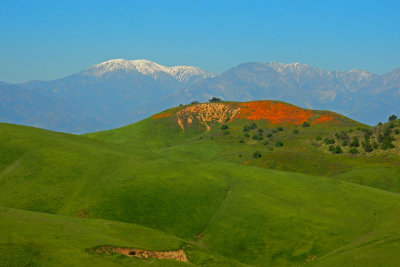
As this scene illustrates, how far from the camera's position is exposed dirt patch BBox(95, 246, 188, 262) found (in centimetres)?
4472

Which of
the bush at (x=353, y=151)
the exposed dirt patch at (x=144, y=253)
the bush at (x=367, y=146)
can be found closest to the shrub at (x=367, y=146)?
the bush at (x=367, y=146)

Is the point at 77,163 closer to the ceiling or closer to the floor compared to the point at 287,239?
closer to the ceiling

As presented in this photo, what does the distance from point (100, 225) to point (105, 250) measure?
1101 centimetres

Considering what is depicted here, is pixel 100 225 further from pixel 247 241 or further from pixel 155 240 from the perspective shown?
pixel 247 241

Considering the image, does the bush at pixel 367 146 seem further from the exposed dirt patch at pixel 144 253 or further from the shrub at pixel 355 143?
the exposed dirt patch at pixel 144 253

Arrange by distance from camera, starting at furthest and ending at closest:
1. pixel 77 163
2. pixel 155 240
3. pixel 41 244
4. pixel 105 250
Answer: pixel 77 163 → pixel 155 240 → pixel 105 250 → pixel 41 244

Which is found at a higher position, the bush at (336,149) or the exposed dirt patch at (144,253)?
the exposed dirt patch at (144,253)

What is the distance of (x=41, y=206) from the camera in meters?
72.5

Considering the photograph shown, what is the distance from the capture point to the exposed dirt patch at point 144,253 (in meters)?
44.7

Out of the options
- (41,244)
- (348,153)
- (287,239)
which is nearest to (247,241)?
(287,239)

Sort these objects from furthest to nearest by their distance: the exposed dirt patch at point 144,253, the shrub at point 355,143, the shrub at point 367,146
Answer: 1. the shrub at point 355,143
2. the shrub at point 367,146
3. the exposed dirt patch at point 144,253

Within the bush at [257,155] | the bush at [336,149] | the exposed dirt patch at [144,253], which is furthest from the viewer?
the bush at [336,149]

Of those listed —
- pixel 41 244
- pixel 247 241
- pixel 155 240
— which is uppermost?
pixel 41 244

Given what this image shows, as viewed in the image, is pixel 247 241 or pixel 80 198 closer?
pixel 247 241
